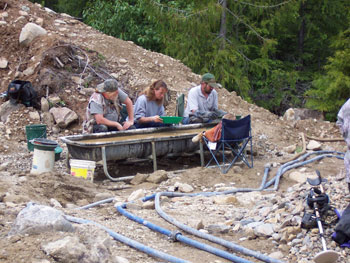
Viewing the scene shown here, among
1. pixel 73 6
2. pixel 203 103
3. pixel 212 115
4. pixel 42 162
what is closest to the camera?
pixel 42 162

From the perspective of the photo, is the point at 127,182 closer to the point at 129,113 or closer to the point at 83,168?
the point at 83,168

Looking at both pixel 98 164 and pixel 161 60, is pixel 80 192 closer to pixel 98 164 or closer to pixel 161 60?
pixel 98 164

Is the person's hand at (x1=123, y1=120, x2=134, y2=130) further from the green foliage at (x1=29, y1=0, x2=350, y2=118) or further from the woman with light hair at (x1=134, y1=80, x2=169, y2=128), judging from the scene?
the green foliage at (x1=29, y1=0, x2=350, y2=118)

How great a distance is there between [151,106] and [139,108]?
0.21m

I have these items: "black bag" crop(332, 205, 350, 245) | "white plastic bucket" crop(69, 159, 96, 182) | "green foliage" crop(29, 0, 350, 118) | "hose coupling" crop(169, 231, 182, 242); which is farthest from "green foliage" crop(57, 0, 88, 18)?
"black bag" crop(332, 205, 350, 245)

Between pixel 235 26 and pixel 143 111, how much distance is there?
32.3ft

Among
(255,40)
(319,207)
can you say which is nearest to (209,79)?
(319,207)

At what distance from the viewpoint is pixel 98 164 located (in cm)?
825

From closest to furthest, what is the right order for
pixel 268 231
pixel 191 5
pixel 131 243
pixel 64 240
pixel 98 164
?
pixel 64 240 → pixel 131 243 → pixel 268 231 → pixel 98 164 → pixel 191 5

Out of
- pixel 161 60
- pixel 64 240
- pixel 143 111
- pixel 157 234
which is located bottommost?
pixel 157 234

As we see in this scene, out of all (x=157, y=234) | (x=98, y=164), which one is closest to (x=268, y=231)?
(x=157, y=234)

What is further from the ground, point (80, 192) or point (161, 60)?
point (161, 60)

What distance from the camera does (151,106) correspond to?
879cm

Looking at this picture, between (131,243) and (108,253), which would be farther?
(131,243)
